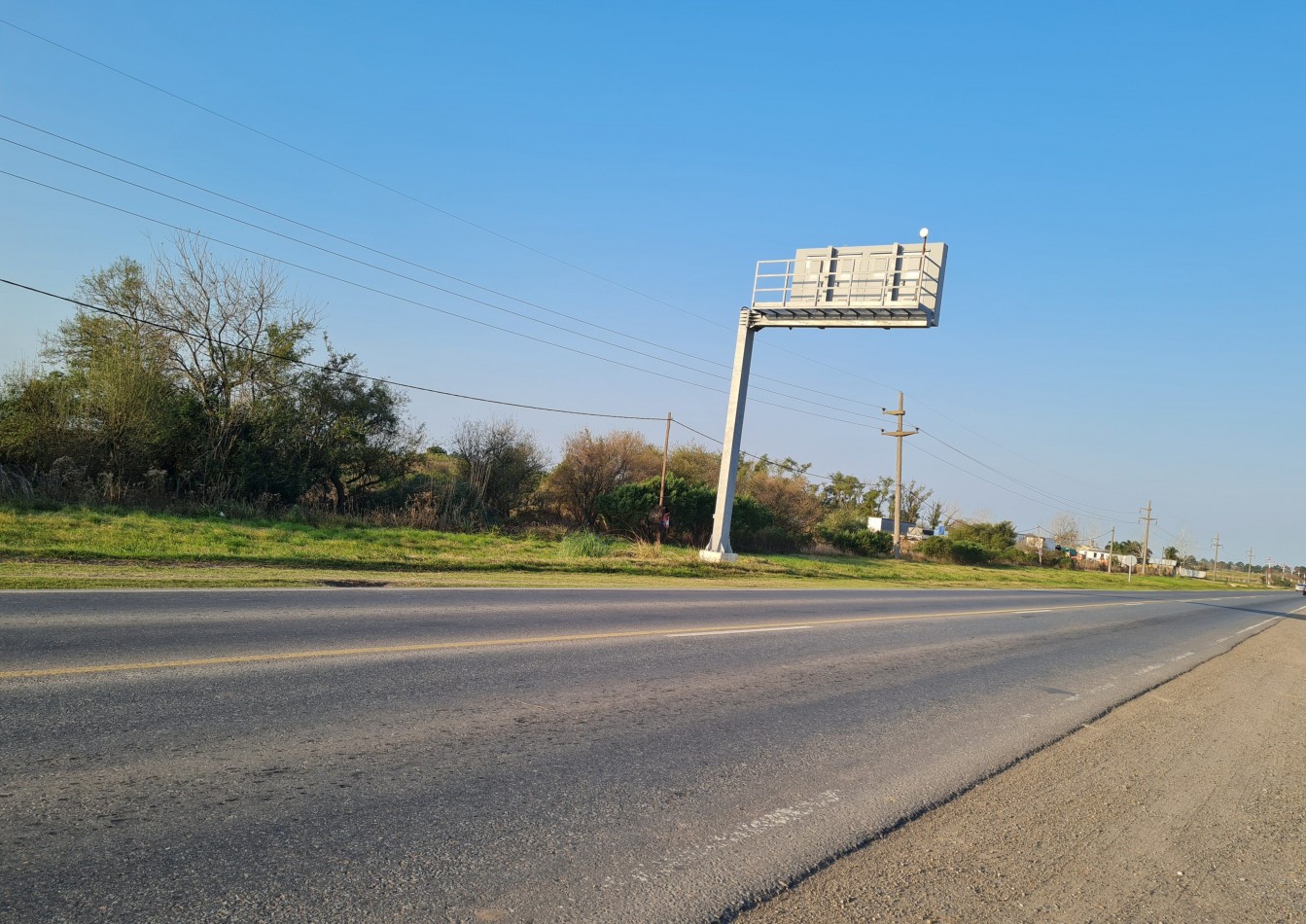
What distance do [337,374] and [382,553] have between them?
13.0 metres

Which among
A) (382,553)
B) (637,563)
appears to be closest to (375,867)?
(382,553)

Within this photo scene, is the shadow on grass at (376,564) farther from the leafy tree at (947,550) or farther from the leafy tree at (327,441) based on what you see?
the leafy tree at (947,550)

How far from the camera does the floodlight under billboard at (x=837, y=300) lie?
29297mm

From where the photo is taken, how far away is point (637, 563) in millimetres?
26234

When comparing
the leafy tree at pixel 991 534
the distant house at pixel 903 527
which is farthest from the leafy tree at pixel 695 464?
the leafy tree at pixel 991 534

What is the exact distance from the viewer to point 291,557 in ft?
55.3

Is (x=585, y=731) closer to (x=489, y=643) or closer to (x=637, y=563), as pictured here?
(x=489, y=643)

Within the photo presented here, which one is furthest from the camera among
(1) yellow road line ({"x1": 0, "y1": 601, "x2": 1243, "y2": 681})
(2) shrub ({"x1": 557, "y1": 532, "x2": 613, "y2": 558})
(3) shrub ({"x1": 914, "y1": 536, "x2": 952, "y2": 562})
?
(3) shrub ({"x1": 914, "y1": 536, "x2": 952, "y2": 562})

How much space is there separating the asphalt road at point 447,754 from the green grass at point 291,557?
9.97ft

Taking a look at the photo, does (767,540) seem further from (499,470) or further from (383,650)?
(383,650)

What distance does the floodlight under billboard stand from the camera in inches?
1153

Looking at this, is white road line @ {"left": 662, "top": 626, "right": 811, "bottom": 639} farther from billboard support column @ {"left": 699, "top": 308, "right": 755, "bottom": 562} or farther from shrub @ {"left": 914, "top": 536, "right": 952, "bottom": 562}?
shrub @ {"left": 914, "top": 536, "right": 952, "bottom": 562}

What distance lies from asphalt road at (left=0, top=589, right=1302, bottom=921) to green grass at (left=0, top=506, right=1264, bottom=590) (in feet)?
9.97

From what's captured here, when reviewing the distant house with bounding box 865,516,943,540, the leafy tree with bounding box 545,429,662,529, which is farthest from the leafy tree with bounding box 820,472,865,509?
the leafy tree with bounding box 545,429,662,529
